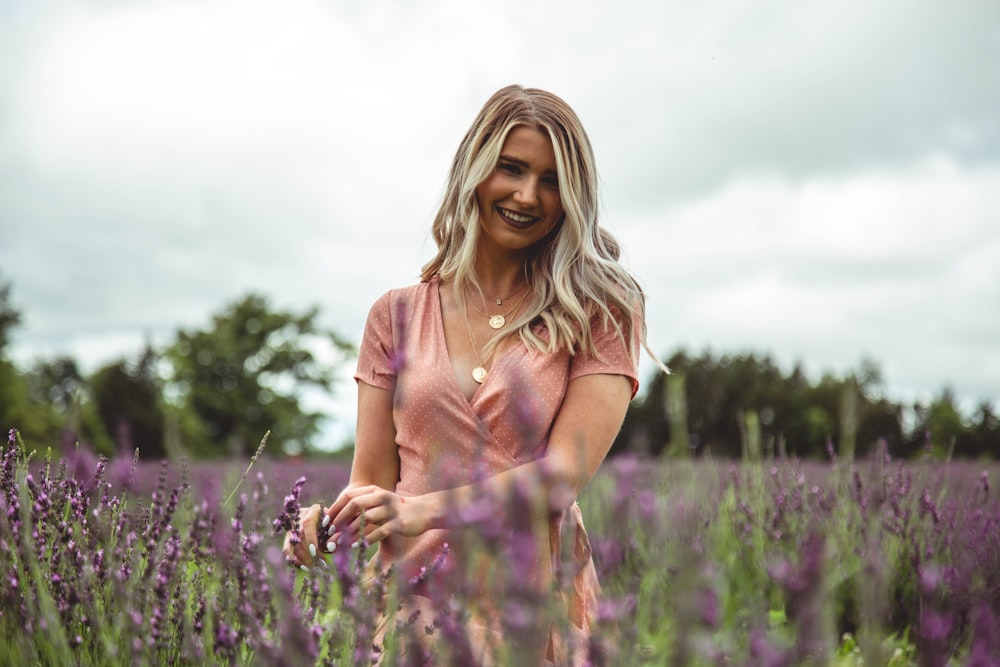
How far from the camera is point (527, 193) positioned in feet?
7.34

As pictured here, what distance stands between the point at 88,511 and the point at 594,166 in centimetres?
150

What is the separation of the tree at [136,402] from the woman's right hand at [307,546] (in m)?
15.5

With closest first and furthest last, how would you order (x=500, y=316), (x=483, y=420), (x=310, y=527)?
(x=310, y=527) → (x=483, y=420) → (x=500, y=316)

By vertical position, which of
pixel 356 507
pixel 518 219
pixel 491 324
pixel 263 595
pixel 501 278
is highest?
pixel 518 219

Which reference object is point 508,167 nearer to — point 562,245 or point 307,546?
point 562,245

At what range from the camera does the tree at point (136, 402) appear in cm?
1634

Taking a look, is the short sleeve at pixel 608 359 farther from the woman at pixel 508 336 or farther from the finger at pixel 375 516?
the finger at pixel 375 516

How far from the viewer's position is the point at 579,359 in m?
2.19

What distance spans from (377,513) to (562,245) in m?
1.01

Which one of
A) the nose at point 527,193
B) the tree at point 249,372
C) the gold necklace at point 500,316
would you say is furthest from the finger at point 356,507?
the tree at point 249,372

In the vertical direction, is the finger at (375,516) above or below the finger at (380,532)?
above

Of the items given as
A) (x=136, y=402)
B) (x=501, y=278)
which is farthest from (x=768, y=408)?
(x=501, y=278)

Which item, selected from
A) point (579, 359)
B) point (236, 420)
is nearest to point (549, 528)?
point (579, 359)

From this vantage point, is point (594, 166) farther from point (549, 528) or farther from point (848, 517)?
point (848, 517)
